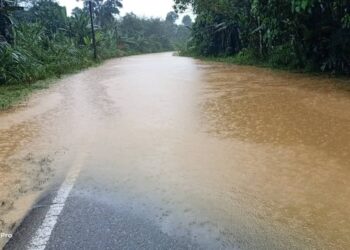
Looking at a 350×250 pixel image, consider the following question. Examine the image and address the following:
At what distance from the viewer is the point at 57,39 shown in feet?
101

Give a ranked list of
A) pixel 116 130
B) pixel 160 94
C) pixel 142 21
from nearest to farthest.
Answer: pixel 116 130 < pixel 160 94 < pixel 142 21

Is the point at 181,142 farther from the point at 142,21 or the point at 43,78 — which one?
the point at 142,21

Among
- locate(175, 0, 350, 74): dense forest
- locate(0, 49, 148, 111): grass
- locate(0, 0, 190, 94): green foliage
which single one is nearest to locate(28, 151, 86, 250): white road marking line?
locate(0, 49, 148, 111): grass

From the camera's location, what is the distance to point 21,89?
1402 cm

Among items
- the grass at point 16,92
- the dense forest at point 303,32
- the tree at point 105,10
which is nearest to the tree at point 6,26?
→ the grass at point 16,92

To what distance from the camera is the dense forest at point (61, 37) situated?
16281mm

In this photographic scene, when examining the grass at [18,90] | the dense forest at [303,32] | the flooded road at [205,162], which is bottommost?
the grass at [18,90]

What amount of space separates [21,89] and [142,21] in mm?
50092

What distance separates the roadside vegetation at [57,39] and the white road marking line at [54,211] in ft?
19.6

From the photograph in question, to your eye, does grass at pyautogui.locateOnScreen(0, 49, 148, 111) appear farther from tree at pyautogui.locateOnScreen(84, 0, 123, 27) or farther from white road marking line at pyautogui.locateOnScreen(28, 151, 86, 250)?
tree at pyautogui.locateOnScreen(84, 0, 123, 27)

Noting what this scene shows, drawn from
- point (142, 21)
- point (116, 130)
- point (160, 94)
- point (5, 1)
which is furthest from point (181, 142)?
point (142, 21)

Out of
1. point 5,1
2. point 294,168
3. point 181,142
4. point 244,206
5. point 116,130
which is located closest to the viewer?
point 244,206

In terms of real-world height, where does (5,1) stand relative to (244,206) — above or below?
above

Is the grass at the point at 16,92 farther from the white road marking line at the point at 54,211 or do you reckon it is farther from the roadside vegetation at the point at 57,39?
the white road marking line at the point at 54,211
